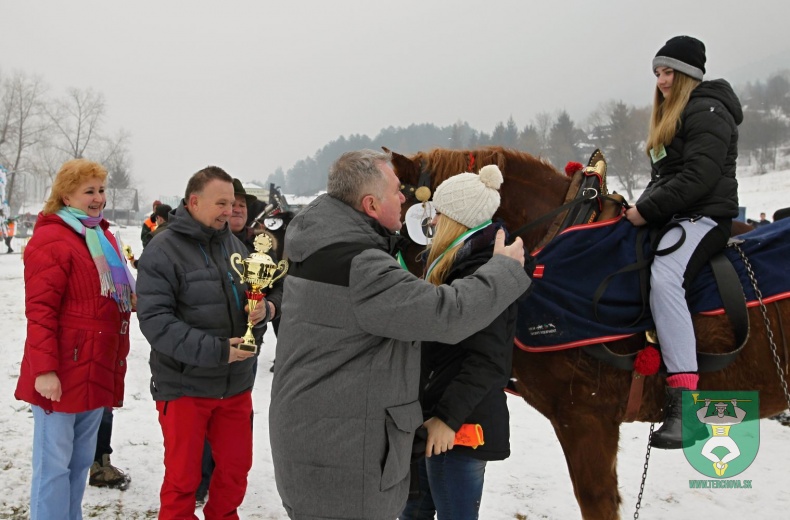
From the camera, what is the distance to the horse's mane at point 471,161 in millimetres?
3023

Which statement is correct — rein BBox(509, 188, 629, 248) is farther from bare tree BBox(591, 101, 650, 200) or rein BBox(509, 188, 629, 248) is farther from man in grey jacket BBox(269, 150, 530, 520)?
bare tree BBox(591, 101, 650, 200)

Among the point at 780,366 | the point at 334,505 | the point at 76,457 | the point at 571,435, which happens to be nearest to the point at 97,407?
the point at 76,457

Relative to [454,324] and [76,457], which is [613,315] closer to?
[454,324]

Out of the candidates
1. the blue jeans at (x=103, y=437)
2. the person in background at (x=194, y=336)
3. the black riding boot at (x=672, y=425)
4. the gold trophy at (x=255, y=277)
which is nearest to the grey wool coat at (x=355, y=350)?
the gold trophy at (x=255, y=277)

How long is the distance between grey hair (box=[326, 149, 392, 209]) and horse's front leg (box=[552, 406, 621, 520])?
170 centimetres

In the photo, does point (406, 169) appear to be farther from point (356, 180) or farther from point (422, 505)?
point (422, 505)

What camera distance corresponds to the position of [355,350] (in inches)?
73.4

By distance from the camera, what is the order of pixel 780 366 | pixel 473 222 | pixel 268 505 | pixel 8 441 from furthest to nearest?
pixel 8 441
pixel 268 505
pixel 780 366
pixel 473 222

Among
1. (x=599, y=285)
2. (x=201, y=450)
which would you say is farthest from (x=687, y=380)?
(x=201, y=450)

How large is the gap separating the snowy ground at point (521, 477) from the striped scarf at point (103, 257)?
1.64 m

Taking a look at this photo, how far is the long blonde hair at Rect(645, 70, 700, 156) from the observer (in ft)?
9.45

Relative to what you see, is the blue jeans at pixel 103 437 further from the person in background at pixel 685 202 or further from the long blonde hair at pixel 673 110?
the long blonde hair at pixel 673 110

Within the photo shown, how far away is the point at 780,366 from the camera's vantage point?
279 centimetres

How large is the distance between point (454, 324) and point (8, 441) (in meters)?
4.73
